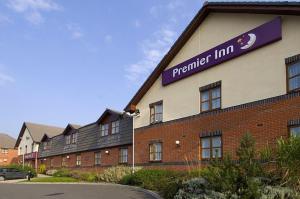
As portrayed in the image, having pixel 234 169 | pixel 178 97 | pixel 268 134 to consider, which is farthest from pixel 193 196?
pixel 178 97

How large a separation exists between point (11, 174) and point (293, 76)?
32324mm

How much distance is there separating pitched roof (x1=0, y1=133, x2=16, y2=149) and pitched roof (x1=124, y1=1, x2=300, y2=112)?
5118 centimetres

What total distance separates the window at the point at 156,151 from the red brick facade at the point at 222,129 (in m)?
0.34

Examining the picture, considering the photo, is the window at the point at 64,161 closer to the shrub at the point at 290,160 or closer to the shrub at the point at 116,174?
the shrub at the point at 116,174

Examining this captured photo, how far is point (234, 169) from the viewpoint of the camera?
11.5 metres

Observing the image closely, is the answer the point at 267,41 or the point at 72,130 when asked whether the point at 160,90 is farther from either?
the point at 72,130

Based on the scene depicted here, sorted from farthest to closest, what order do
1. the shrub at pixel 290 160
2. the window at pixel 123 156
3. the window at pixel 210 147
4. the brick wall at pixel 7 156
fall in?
the brick wall at pixel 7 156
the window at pixel 123 156
the window at pixel 210 147
the shrub at pixel 290 160

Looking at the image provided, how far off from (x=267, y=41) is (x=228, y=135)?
16.5 ft

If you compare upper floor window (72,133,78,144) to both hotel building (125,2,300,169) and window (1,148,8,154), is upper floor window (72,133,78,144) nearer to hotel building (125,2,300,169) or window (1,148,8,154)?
hotel building (125,2,300,169)

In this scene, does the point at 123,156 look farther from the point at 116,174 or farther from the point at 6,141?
the point at 6,141

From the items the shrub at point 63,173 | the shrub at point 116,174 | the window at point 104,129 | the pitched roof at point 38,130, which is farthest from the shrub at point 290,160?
the pitched roof at point 38,130

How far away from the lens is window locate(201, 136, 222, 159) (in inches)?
828

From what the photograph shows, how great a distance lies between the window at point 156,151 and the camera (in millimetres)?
25828

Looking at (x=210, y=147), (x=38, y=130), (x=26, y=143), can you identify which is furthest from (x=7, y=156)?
(x=210, y=147)
